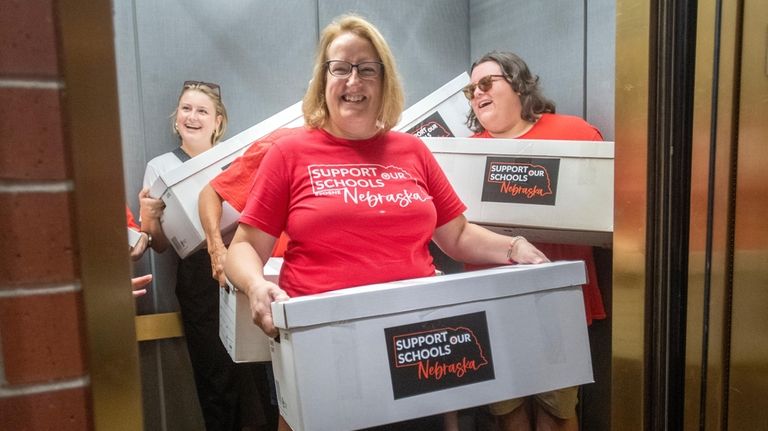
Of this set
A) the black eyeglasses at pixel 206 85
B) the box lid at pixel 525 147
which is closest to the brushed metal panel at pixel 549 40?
the box lid at pixel 525 147

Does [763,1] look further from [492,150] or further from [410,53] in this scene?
[410,53]

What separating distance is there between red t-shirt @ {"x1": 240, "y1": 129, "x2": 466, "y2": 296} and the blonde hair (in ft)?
2.87

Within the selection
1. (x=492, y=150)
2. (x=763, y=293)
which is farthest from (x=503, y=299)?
(x=492, y=150)

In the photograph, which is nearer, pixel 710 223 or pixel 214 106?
pixel 710 223

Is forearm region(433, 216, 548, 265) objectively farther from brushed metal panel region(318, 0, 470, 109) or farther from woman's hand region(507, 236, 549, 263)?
brushed metal panel region(318, 0, 470, 109)

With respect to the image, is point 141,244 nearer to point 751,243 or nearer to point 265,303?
point 265,303

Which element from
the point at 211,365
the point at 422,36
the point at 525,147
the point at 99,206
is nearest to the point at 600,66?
the point at 525,147

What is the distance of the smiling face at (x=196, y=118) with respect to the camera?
1.98 meters

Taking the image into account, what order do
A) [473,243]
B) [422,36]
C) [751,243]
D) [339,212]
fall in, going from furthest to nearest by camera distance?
[422,36] → [473,243] → [339,212] → [751,243]

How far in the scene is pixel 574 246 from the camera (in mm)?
1708

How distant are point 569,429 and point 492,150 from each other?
0.84m

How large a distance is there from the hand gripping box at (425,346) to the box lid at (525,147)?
441mm

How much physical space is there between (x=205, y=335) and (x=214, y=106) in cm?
78

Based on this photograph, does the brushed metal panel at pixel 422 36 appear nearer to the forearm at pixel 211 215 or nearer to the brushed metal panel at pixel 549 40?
the brushed metal panel at pixel 549 40
